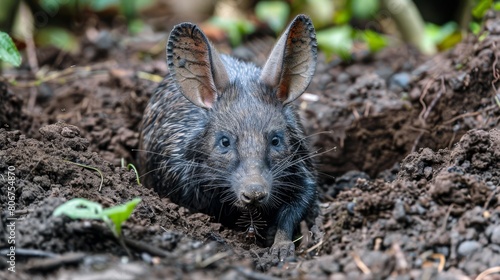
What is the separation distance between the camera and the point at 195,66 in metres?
7.18

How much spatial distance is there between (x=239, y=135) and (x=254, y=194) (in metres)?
0.88

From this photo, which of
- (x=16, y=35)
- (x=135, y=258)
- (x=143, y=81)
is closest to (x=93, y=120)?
(x=143, y=81)

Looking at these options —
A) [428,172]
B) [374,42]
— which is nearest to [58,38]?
[374,42]

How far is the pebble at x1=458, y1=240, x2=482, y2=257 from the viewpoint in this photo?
493 centimetres

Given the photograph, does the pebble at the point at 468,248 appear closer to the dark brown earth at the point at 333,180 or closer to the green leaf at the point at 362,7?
the dark brown earth at the point at 333,180

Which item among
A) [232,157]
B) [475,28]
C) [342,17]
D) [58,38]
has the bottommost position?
[232,157]

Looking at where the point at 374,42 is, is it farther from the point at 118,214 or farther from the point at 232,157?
the point at 118,214

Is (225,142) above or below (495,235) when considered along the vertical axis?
above

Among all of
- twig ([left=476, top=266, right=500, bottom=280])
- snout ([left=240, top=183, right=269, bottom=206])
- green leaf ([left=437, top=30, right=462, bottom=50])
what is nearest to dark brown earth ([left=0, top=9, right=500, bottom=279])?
twig ([left=476, top=266, right=500, bottom=280])

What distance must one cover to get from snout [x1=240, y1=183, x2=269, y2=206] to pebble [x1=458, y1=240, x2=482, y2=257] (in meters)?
1.73

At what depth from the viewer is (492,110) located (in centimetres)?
804

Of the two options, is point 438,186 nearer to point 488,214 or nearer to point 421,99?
point 488,214

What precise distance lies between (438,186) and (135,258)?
212 cm

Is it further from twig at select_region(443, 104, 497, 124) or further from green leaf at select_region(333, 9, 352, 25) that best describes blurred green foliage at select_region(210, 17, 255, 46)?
twig at select_region(443, 104, 497, 124)
